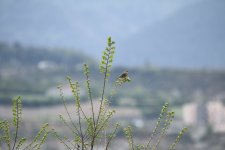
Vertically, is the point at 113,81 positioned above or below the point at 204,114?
above

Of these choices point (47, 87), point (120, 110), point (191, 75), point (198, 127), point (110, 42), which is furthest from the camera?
point (191, 75)

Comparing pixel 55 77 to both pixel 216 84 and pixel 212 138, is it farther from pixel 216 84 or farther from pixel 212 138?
pixel 212 138

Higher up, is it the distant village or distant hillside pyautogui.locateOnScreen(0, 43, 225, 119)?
distant hillside pyautogui.locateOnScreen(0, 43, 225, 119)

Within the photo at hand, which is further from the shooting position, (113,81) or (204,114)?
(113,81)

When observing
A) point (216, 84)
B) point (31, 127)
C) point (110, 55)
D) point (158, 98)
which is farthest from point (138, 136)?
point (110, 55)

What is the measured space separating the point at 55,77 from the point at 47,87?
17.5 metres

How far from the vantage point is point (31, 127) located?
7144 centimetres

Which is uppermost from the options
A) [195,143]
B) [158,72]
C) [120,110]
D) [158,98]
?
[158,72]

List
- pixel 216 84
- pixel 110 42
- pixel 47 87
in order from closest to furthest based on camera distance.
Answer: pixel 110 42 → pixel 47 87 → pixel 216 84

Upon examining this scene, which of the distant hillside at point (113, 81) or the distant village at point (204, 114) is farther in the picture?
the distant hillside at point (113, 81)

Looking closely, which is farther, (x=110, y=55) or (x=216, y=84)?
(x=216, y=84)

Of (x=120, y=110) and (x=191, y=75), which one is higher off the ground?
(x=191, y=75)

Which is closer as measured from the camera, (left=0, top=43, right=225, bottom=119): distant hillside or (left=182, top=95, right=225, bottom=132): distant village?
(left=182, top=95, right=225, bottom=132): distant village

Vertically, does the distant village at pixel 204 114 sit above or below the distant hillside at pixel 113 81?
below
